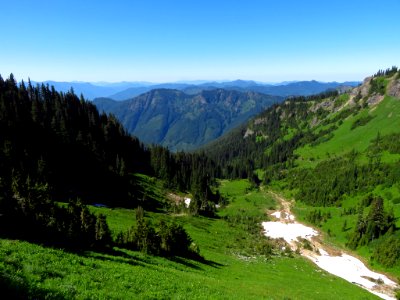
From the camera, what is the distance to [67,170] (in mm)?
102062

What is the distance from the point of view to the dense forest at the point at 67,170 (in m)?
33.5

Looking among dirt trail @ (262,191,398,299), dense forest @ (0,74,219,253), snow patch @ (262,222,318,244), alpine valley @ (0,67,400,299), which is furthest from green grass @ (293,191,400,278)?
dense forest @ (0,74,219,253)

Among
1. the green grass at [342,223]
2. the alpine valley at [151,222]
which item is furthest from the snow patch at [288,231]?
the green grass at [342,223]

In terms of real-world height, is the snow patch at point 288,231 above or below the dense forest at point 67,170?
below

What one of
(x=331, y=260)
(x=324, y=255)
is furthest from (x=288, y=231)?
(x=331, y=260)

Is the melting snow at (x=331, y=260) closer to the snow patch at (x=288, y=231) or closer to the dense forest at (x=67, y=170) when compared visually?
the snow patch at (x=288, y=231)

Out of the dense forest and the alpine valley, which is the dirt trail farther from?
the dense forest

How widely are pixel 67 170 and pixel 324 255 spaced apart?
94.2 m

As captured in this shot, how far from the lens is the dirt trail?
83062mm

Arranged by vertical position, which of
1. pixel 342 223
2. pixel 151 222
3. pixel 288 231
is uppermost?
pixel 151 222

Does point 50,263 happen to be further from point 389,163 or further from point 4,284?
point 389,163

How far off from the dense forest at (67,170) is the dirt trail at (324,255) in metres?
35.4

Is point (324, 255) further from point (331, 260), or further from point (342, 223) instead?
point (342, 223)

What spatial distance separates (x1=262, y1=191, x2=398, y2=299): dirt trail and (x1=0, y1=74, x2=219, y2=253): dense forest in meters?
35.4
